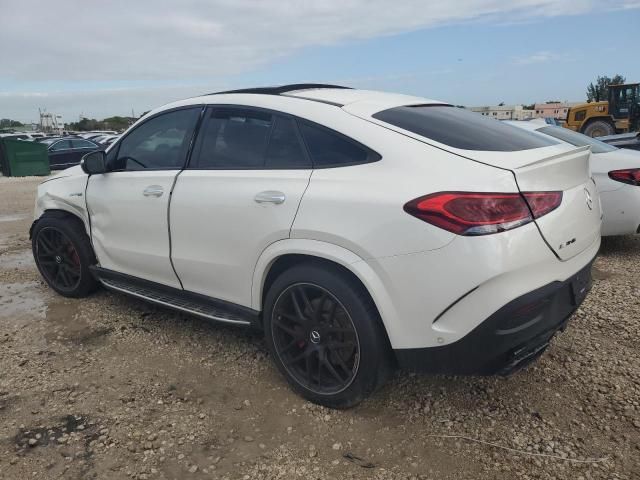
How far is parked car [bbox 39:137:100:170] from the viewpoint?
20.0 meters

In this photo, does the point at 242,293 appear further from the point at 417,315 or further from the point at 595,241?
the point at 595,241

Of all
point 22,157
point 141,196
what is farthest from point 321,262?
point 22,157

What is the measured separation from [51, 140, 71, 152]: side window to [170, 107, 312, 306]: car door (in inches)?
758

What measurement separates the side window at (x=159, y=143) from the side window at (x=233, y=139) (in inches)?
5.9

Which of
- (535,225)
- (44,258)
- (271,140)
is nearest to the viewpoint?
(535,225)

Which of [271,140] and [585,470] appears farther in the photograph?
[271,140]

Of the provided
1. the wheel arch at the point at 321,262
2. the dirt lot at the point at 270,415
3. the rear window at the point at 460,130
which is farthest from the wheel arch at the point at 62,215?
the rear window at the point at 460,130

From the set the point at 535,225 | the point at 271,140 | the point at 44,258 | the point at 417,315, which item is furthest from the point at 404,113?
the point at 44,258

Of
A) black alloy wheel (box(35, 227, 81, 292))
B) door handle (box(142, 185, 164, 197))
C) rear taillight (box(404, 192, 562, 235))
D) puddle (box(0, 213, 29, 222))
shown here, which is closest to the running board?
black alloy wheel (box(35, 227, 81, 292))

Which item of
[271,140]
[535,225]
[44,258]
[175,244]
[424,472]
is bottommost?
[424,472]

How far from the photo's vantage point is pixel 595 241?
279cm

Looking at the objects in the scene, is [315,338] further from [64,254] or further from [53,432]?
[64,254]

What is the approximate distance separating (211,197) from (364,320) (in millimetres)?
1230

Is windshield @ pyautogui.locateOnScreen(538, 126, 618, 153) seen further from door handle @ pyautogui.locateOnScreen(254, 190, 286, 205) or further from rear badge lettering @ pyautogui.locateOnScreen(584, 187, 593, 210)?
door handle @ pyautogui.locateOnScreen(254, 190, 286, 205)
